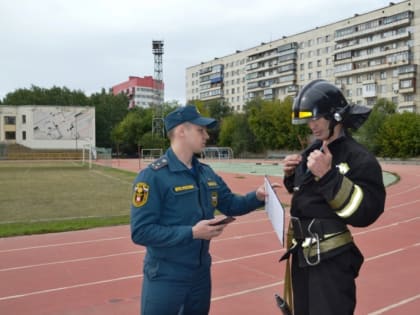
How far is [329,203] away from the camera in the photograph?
224 centimetres

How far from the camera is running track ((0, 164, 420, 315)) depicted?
16.3 ft

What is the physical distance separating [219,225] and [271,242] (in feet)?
19.1

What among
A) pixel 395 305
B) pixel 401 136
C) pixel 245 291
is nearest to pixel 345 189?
pixel 395 305

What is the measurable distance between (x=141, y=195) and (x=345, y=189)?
112 cm

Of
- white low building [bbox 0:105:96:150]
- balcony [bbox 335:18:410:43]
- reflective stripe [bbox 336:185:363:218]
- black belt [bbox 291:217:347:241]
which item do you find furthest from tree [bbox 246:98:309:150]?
reflective stripe [bbox 336:185:363:218]

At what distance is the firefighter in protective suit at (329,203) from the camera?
2209mm

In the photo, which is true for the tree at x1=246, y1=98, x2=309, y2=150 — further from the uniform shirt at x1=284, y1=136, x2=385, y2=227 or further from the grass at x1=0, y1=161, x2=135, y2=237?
the uniform shirt at x1=284, y1=136, x2=385, y2=227

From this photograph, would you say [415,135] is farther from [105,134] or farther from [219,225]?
[105,134]

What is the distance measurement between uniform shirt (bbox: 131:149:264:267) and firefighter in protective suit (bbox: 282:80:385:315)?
57cm

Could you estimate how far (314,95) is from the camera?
8.01ft

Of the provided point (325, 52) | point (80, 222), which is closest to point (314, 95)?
point (80, 222)

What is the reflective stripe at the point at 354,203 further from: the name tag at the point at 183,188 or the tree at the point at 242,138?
the tree at the point at 242,138

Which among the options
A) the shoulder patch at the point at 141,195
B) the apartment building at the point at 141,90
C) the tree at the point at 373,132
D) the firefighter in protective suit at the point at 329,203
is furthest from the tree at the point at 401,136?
the apartment building at the point at 141,90

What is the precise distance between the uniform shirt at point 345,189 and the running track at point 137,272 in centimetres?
270
